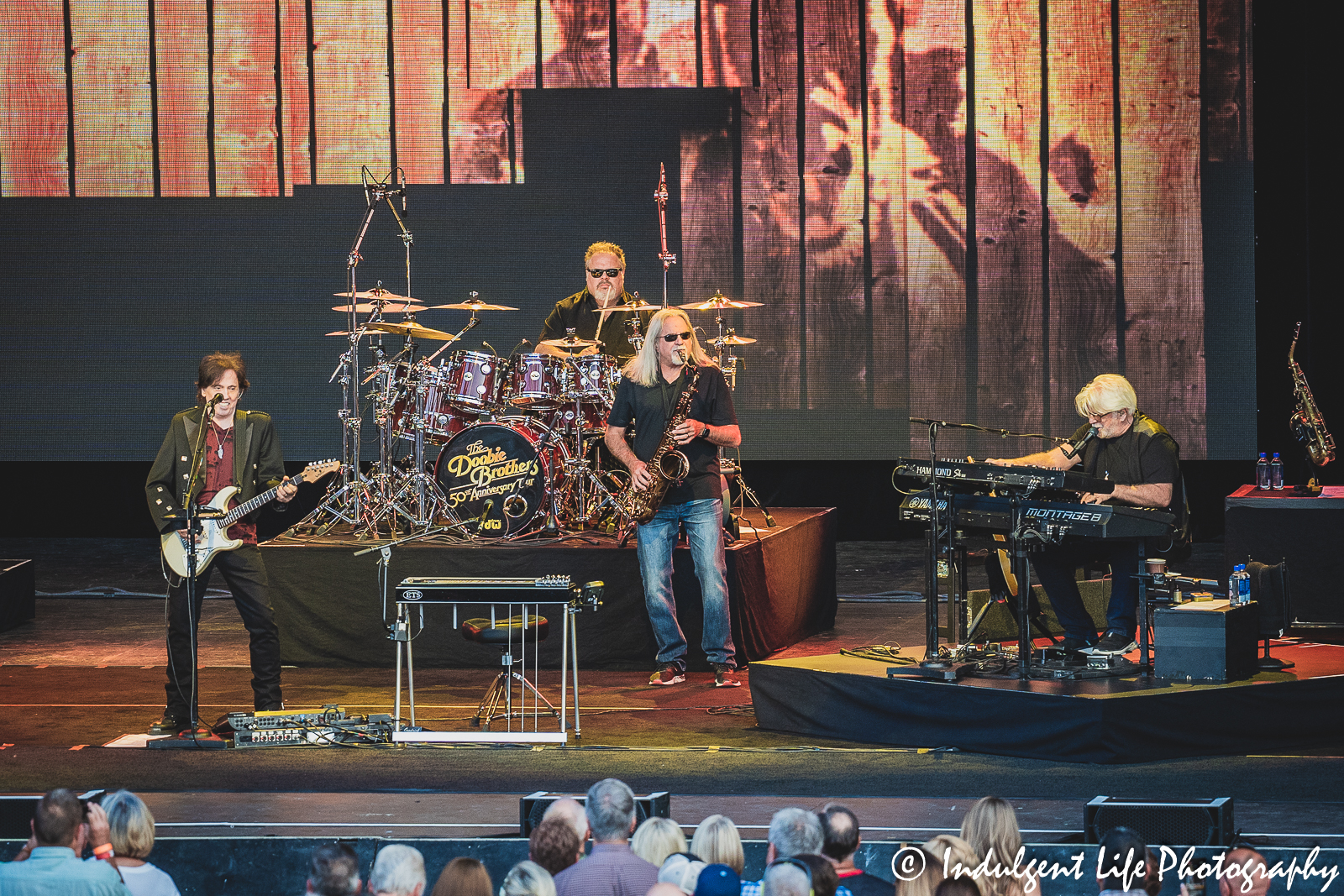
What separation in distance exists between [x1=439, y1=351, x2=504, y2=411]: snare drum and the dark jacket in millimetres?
2334

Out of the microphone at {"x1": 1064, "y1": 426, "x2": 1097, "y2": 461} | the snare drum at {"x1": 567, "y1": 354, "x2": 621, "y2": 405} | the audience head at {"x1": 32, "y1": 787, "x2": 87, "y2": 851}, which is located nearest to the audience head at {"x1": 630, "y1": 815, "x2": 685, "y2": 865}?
the audience head at {"x1": 32, "y1": 787, "x2": 87, "y2": 851}

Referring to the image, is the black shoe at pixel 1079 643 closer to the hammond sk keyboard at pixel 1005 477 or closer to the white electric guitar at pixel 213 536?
the hammond sk keyboard at pixel 1005 477

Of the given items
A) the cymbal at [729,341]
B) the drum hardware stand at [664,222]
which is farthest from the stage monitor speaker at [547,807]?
the drum hardware stand at [664,222]

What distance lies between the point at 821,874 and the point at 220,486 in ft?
14.0

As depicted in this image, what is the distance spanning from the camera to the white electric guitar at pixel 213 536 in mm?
6980

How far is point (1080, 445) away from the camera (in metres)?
7.16

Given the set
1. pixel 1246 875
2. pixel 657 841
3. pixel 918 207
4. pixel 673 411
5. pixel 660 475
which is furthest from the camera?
pixel 918 207

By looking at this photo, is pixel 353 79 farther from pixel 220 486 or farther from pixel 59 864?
pixel 59 864

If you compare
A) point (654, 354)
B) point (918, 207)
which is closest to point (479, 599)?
point (654, 354)

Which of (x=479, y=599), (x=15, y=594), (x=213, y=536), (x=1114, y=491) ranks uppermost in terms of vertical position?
(x=1114, y=491)

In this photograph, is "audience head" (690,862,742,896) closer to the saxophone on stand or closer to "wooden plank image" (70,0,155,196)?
the saxophone on stand

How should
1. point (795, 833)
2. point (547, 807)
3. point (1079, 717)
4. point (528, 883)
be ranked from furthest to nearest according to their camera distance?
point (1079, 717) → point (547, 807) → point (795, 833) → point (528, 883)

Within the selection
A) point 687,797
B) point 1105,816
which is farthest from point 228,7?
point 1105,816

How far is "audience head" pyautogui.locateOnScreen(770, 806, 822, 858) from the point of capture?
3.92 m
